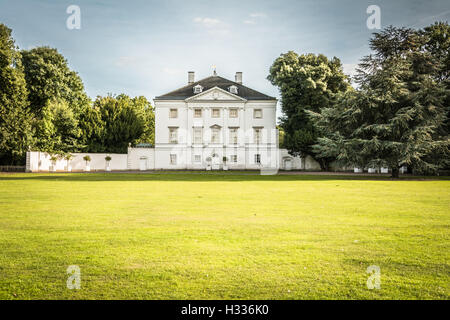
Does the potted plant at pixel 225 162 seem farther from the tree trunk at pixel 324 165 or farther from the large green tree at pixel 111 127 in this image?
the large green tree at pixel 111 127

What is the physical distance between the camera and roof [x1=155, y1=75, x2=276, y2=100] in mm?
45625

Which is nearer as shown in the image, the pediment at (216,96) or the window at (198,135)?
the pediment at (216,96)

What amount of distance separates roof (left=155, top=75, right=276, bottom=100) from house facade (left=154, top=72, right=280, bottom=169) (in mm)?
147

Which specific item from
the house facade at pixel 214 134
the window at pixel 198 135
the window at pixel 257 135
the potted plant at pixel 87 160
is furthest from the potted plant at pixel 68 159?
the window at pixel 257 135

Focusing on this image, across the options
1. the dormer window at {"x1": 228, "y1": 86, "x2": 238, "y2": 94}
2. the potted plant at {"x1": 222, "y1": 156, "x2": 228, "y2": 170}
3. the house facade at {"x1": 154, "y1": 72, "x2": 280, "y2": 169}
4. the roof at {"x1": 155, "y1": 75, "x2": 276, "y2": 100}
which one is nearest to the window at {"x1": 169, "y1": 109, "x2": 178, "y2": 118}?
the house facade at {"x1": 154, "y1": 72, "x2": 280, "y2": 169}

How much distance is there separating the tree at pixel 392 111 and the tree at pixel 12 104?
1288 inches

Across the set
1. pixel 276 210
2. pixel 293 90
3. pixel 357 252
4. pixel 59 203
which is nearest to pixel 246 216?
pixel 276 210

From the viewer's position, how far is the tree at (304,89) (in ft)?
135

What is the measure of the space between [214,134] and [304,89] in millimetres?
13555

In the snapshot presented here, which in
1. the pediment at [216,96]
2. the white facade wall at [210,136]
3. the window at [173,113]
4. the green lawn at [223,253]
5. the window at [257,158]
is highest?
the pediment at [216,96]

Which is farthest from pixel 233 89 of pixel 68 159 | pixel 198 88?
pixel 68 159

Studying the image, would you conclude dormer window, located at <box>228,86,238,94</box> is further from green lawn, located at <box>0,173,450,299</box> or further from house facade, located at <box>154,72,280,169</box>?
green lawn, located at <box>0,173,450,299</box>
